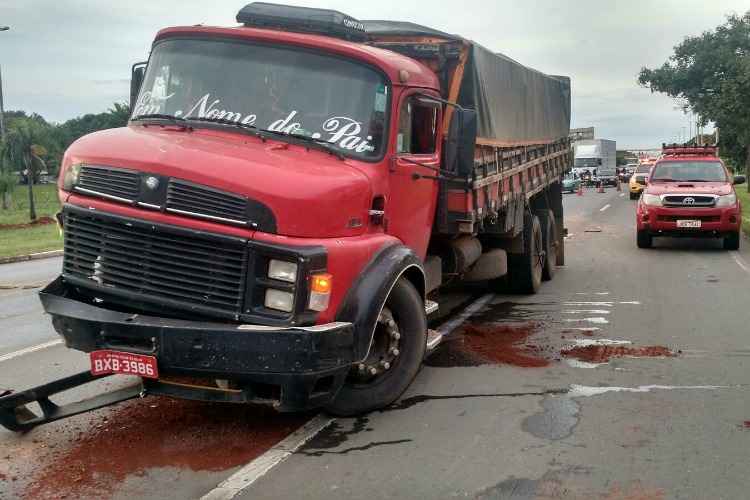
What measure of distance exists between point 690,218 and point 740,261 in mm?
1703

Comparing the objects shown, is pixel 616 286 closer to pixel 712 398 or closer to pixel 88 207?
pixel 712 398

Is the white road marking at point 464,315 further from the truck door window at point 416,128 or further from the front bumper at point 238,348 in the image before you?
the front bumper at point 238,348

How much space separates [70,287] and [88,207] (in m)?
0.58

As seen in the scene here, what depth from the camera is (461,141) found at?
6418mm

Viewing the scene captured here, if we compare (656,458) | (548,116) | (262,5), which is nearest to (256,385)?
(656,458)

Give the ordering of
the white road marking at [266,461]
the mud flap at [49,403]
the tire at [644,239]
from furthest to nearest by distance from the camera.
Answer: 1. the tire at [644,239]
2. the mud flap at [49,403]
3. the white road marking at [266,461]

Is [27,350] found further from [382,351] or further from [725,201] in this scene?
[725,201]

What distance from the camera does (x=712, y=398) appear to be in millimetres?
6004

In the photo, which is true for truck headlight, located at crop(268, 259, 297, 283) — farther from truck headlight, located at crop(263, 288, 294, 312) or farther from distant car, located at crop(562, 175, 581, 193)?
distant car, located at crop(562, 175, 581, 193)

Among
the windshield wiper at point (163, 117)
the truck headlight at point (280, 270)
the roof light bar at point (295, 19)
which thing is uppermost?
the roof light bar at point (295, 19)

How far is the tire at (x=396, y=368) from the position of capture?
5645mm

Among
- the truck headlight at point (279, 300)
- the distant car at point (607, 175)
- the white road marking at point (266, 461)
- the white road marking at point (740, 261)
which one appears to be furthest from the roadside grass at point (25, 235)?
the distant car at point (607, 175)

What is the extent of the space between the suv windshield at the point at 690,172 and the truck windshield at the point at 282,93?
12752mm

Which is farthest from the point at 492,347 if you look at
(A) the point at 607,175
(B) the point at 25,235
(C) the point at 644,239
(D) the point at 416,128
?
(A) the point at 607,175
